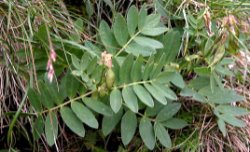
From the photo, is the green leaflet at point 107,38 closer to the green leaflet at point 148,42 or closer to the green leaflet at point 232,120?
the green leaflet at point 148,42

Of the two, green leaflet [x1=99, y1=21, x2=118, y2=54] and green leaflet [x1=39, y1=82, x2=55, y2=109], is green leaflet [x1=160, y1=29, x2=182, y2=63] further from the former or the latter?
green leaflet [x1=39, y1=82, x2=55, y2=109]

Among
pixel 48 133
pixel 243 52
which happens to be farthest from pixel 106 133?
Result: pixel 243 52

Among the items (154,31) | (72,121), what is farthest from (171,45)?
(72,121)

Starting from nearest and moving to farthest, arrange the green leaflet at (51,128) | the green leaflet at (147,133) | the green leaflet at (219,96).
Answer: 1. the green leaflet at (51,128)
2. the green leaflet at (147,133)
3. the green leaflet at (219,96)

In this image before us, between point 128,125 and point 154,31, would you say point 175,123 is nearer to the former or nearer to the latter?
point 128,125

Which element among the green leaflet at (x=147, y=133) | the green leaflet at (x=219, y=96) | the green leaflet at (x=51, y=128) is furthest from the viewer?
the green leaflet at (x=219, y=96)

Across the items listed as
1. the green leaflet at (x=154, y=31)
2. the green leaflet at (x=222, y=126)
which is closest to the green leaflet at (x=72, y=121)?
the green leaflet at (x=154, y=31)

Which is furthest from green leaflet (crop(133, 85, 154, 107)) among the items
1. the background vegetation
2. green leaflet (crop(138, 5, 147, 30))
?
green leaflet (crop(138, 5, 147, 30))
